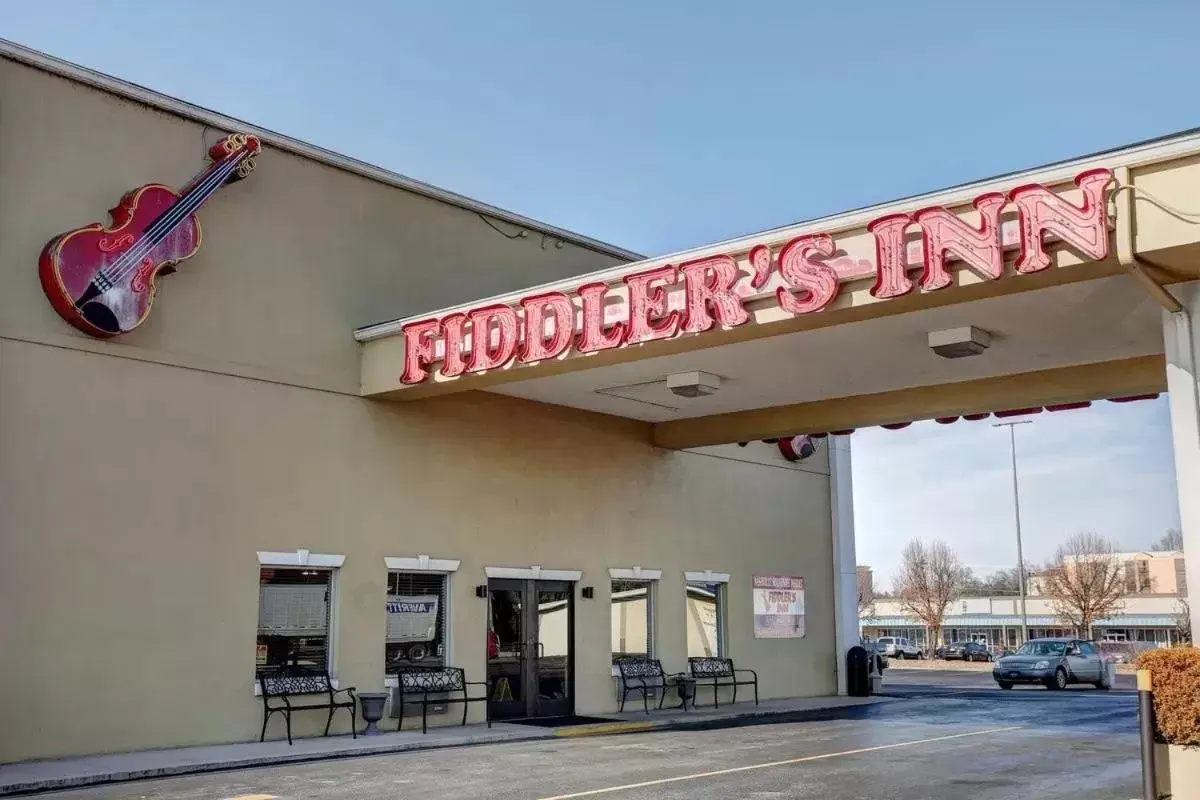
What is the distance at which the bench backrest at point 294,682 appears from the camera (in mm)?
15852

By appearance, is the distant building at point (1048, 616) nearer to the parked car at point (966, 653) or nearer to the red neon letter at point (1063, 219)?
the parked car at point (966, 653)

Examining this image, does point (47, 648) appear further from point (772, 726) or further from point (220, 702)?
point (772, 726)

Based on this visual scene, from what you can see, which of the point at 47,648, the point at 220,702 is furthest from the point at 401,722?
the point at 47,648

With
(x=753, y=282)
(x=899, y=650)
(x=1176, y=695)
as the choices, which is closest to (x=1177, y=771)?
(x=1176, y=695)

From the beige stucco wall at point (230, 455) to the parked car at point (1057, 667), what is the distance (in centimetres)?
1501

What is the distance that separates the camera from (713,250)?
46.6 ft

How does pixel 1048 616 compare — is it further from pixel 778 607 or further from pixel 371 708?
pixel 371 708

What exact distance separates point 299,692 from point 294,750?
59.0 inches

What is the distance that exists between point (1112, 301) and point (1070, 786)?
5.57 m

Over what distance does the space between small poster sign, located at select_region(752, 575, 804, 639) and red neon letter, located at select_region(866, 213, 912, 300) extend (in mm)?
13108

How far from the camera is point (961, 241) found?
39.4ft

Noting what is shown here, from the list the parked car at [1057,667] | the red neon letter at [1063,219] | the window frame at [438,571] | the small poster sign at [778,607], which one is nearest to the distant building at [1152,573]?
the parked car at [1057,667]

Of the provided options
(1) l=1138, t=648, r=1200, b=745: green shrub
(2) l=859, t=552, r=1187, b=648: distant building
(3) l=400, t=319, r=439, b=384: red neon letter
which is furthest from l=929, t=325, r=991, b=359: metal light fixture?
(2) l=859, t=552, r=1187, b=648: distant building

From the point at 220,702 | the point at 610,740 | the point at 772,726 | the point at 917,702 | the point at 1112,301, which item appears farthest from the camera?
the point at 917,702
